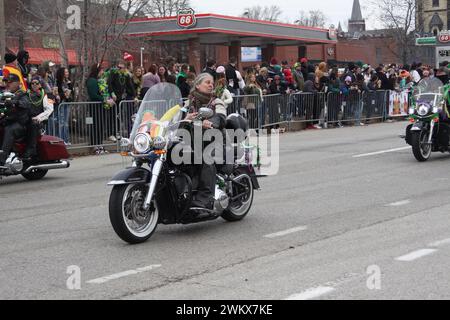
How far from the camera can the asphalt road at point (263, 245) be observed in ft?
19.8

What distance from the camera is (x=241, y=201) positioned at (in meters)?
9.12

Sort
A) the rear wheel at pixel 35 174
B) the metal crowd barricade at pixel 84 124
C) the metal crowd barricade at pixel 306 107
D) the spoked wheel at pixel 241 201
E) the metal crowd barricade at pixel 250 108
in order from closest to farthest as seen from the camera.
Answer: the spoked wheel at pixel 241 201
the rear wheel at pixel 35 174
the metal crowd barricade at pixel 84 124
the metal crowd barricade at pixel 250 108
the metal crowd barricade at pixel 306 107

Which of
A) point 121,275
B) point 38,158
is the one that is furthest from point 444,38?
point 121,275

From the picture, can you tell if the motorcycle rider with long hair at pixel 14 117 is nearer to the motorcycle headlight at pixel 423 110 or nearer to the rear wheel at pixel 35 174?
the rear wheel at pixel 35 174

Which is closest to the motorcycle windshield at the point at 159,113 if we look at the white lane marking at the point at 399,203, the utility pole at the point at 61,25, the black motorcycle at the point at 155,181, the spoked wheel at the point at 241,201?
the black motorcycle at the point at 155,181

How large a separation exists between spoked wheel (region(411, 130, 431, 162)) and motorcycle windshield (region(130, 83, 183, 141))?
289 inches

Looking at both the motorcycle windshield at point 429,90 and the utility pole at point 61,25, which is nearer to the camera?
the motorcycle windshield at point 429,90

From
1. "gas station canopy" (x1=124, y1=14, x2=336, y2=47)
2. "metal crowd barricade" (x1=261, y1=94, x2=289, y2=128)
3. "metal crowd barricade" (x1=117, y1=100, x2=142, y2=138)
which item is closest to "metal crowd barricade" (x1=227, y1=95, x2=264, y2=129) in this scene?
"metal crowd barricade" (x1=261, y1=94, x2=289, y2=128)

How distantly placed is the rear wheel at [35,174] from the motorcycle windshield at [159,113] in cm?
574

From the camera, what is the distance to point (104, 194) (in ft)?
37.3

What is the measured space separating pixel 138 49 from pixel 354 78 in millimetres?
17317

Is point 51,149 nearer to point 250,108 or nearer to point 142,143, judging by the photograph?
point 142,143

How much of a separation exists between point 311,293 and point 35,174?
8.57m

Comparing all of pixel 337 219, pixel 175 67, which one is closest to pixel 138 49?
pixel 175 67
